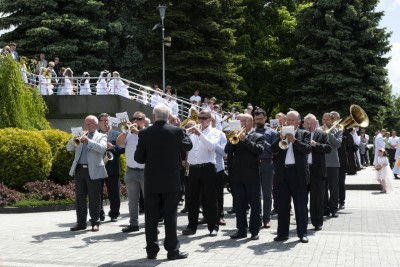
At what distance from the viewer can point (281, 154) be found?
9891 millimetres

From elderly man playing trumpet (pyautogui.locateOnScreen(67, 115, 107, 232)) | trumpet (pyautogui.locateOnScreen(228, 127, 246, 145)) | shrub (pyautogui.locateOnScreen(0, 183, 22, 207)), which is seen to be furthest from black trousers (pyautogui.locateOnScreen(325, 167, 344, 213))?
shrub (pyautogui.locateOnScreen(0, 183, 22, 207))

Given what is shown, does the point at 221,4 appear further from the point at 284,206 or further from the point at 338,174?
the point at 284,206

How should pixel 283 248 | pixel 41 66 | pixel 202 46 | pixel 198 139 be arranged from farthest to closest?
pixel 202 46, pixel 41 66, pixel 198 139, pixel 283 248

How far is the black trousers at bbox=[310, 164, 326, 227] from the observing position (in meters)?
10.9

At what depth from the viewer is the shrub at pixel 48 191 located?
14594 mm

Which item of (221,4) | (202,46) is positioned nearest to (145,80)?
(202,46)

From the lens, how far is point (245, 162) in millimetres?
9992

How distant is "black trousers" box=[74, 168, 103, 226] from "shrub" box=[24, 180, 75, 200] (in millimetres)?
3673

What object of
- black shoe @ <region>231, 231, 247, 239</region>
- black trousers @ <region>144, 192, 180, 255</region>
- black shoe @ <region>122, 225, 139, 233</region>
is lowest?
black shoe @ <region>231, 231, 247, 239</region>

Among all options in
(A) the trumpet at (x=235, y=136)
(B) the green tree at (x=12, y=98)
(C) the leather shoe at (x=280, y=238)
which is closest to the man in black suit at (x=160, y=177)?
(A) the trumpet at (x=235, y=136)

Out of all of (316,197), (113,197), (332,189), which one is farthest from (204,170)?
(332,189)

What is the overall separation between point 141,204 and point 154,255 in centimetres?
490

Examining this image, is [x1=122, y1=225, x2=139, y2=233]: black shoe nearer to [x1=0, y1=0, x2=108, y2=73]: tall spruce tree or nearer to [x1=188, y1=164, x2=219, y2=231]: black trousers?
[x1=188, y1=164, x2=219, y2=231]: black trousers

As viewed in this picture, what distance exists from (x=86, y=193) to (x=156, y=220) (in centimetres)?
300
